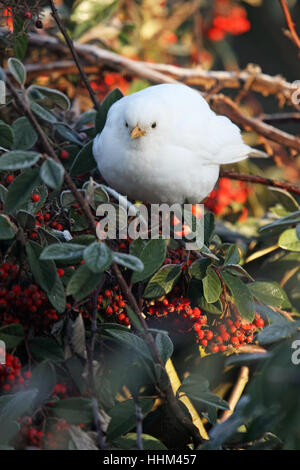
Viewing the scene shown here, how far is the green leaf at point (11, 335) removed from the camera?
890mm

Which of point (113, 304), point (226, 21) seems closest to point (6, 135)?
point (113, 304)

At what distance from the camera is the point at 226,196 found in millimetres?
1832

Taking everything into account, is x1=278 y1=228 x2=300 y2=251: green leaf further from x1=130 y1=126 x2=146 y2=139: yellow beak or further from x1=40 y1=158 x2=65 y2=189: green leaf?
x1=40 y1=158 x2=65 y2=189: green leaf

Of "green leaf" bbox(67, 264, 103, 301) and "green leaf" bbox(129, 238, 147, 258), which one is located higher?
"green leaf" bbox(67, 264, 103, 301)

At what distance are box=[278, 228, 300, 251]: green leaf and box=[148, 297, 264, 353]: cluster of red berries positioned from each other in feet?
0.84

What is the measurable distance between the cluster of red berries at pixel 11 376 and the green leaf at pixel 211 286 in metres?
0.38

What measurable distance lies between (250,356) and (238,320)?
0.23 meters

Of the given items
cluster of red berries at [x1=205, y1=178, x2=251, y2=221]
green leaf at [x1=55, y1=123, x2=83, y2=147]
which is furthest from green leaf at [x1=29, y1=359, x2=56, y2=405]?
cluster of red berries at [x1=205, y1=178, x2=251, y2=221]

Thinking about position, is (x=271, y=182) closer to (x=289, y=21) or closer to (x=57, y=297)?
(x=289, y=21)

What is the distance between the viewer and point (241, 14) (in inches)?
99.3

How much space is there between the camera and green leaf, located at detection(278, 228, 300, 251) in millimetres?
1276

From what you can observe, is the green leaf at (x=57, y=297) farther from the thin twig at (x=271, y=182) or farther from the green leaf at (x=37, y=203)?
the thin twig at (x=271, y=182)

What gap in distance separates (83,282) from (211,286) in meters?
0.33
